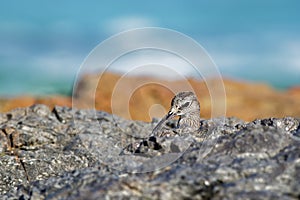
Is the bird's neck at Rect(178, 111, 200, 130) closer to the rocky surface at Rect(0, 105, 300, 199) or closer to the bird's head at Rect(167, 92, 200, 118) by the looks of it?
the bird's head at Rect(167, 92, 200, 118)

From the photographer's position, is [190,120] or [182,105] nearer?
[182,105]

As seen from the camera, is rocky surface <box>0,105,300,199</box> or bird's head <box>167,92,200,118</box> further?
bird's head <box>167,92,200,118</box>

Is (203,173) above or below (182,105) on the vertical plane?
below

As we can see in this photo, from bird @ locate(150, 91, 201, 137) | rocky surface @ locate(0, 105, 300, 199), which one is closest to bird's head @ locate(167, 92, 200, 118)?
bird @ locate(150, 91, 201, 137)

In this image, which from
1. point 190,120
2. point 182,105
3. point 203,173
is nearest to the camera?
point 203,173

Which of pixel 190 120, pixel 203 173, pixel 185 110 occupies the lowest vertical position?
pixel 203 173

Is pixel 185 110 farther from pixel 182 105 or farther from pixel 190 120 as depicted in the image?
pixel 190 120

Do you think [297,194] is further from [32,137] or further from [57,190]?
[32,137]

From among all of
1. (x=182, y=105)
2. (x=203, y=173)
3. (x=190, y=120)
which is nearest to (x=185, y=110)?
(x=182, y=105)

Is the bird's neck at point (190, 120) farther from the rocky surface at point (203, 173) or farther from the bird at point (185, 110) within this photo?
the rocky surface at point (203, 173)

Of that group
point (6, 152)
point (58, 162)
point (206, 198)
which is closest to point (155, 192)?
point (206, 198)

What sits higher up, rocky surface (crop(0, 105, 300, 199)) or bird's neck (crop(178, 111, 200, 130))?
bird's neck (crop(178, 111, 200, 130))
